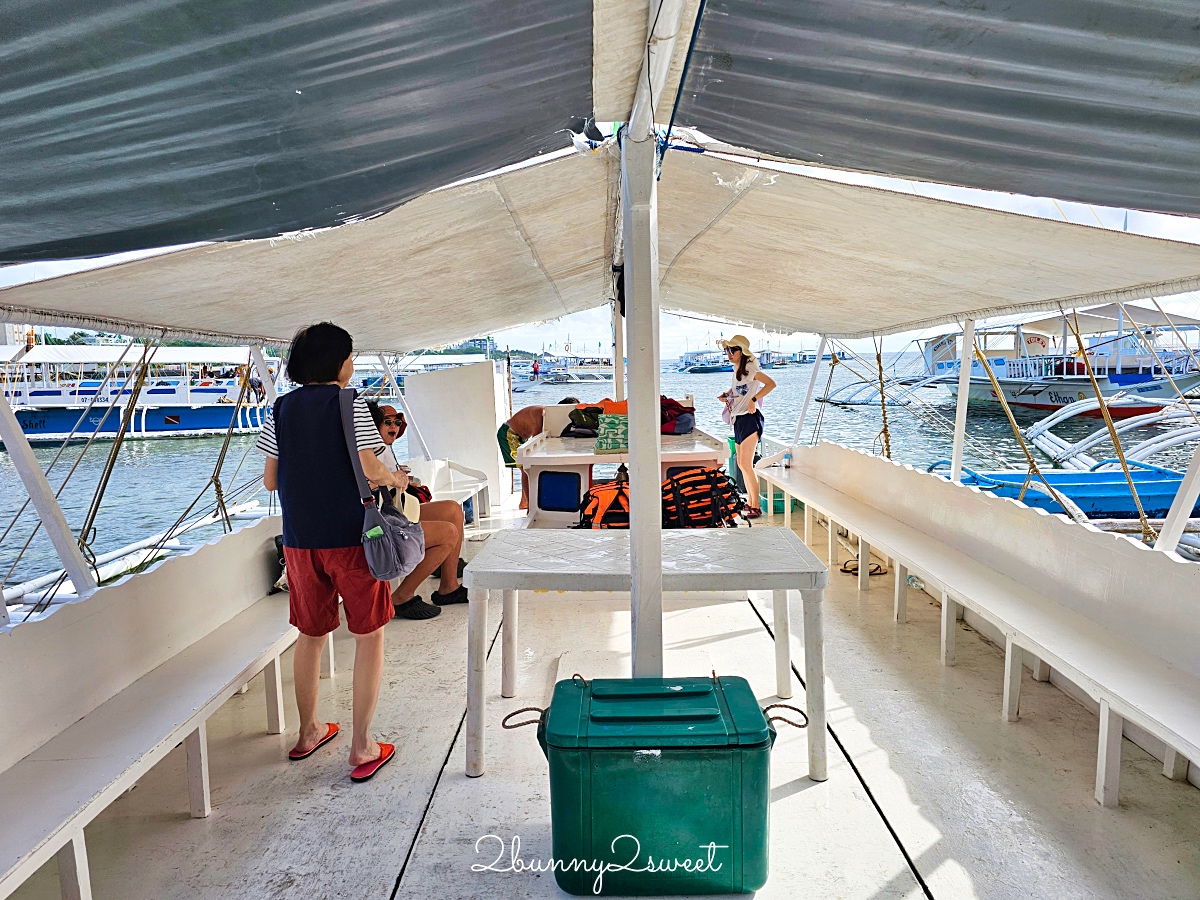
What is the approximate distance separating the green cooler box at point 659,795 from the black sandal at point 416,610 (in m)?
2.63

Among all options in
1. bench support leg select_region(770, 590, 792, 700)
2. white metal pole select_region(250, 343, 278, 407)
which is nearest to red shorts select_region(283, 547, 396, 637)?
bench support leg select_region(770, 590, 792, 700)

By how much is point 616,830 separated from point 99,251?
1931 millimetres

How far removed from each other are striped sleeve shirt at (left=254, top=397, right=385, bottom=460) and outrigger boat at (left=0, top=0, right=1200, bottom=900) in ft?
1.66

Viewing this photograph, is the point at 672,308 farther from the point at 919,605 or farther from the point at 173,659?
the point at 173,659

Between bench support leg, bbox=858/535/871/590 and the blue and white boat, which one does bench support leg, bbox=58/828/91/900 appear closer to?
bench support leg, bbox=858/535/871/590

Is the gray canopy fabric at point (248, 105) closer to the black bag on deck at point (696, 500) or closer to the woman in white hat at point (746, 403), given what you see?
the black bag on deck at point (696, 500)

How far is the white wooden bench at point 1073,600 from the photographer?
2.40 meters

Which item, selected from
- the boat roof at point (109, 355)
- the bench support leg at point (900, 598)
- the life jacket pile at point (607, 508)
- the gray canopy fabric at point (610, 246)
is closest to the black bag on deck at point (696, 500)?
the life jacket pile at point (607, 508)

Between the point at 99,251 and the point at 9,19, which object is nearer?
the point at 9,19

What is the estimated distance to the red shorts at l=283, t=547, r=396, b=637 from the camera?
2.56 metres

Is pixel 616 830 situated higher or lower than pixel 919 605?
higher

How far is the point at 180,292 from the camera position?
2.67 metres

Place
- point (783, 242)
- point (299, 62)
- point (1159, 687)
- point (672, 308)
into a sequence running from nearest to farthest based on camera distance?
point (299, 62), point (1159, 687), point (783, 242), point (672, 308)

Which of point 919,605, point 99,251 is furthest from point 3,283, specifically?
point 919,605
